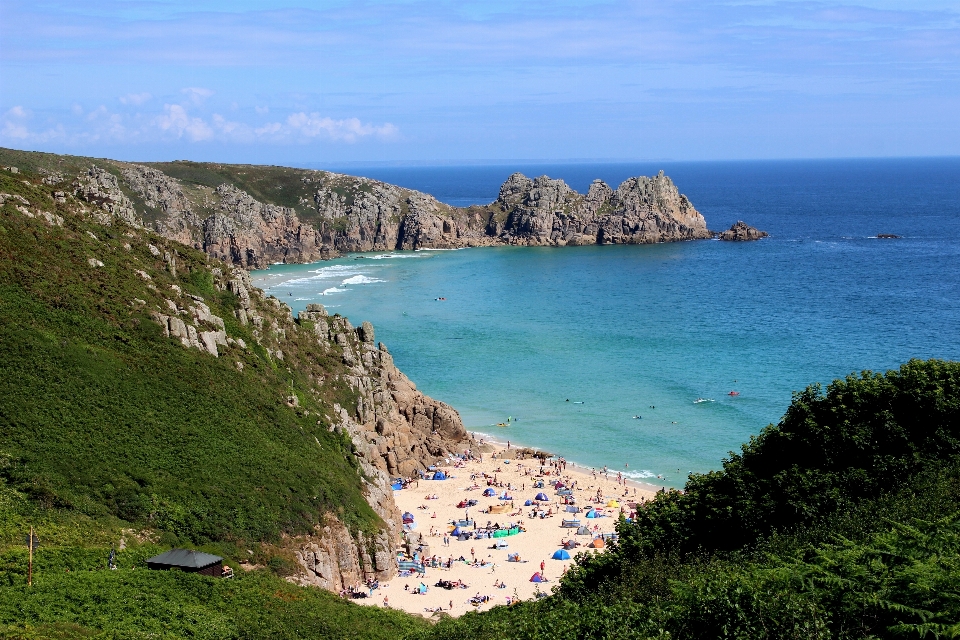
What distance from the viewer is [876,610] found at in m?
17.6

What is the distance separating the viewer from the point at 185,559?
27016 millimetres

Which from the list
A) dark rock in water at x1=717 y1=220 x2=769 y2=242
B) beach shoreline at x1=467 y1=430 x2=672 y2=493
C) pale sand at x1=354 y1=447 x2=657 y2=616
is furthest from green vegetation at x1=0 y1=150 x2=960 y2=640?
dark rock in water at x1=717 y1=220 x2=769 y2=242

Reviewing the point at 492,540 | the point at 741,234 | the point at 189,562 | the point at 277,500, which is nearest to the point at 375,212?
the point at 741,234

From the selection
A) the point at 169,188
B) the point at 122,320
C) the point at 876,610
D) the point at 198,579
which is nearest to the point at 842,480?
the point at 876,610

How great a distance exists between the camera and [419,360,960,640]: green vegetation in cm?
1755

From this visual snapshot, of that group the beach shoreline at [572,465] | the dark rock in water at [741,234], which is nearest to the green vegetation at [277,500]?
the beach shoreline at [572,465]

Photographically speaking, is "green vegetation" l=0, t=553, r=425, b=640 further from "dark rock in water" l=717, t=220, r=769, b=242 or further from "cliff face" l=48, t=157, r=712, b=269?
"dark rock in water" l=717, t=220, r=769, b=242

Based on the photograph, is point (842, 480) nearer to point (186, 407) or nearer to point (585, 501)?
point (585, 501)

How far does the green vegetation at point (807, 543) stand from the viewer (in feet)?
57.6

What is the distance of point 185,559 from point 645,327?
6379 cm

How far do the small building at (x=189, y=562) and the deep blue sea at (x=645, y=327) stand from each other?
94.4 feet

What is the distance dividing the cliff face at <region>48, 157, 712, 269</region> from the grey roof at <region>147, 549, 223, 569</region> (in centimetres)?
10970

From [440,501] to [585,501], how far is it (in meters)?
7.74

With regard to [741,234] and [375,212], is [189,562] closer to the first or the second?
[375,212]
